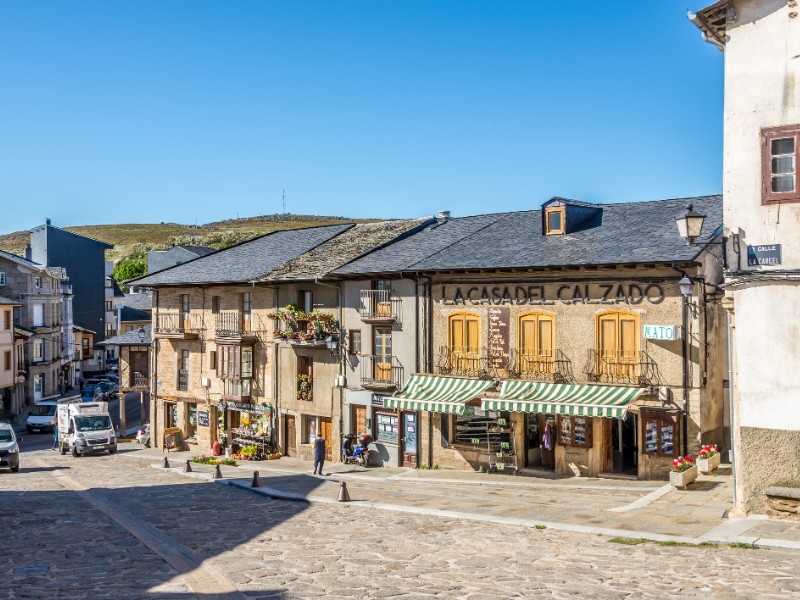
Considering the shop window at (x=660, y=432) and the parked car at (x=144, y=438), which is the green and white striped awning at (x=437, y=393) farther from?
the parked car at (x=144, y=438)

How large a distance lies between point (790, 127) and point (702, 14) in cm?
317

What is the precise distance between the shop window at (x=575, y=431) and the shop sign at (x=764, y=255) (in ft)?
34.0

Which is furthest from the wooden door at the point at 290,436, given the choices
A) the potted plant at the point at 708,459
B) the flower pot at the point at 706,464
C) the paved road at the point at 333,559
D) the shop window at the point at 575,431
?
the flower pot at the point at 706,464

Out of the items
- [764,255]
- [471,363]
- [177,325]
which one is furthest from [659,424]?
[177,325]

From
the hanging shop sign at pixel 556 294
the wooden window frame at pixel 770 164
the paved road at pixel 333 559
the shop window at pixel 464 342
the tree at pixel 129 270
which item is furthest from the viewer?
the tree at pixel 129 270

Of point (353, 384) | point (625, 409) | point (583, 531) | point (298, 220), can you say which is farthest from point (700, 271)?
point (298, 220)

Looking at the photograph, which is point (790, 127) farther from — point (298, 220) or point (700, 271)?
point (298, 220)

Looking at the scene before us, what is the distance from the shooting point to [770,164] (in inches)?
691

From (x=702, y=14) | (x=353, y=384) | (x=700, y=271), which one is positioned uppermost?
(x=702, y=14)

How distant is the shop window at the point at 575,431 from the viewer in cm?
2695

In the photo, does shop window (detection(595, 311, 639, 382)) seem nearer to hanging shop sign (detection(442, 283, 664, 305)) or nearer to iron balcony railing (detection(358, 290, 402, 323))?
hanging shop sign (detection(442, 283, 664, 305))

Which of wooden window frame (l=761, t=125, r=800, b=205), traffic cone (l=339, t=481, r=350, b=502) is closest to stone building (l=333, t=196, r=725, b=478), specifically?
traffic cone (l=339, t=481, r=350, b=502)

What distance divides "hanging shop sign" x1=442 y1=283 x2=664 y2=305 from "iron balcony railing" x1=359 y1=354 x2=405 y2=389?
3.58m

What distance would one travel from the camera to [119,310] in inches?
3408
